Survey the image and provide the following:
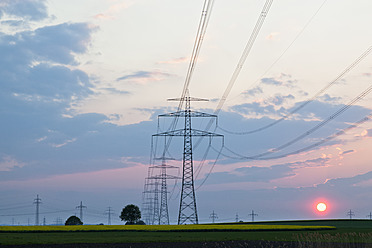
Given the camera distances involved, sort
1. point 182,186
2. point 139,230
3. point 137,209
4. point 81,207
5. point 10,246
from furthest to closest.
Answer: point 81,207
point 137,209
point 139,230
point 182,186
point 10,246

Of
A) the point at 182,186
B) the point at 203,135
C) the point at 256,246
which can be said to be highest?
the point at 203,135

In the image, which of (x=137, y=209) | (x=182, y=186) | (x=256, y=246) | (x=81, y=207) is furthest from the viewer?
(x=81, y=207)

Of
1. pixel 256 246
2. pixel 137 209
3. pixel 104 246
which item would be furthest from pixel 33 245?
pixel 137 209

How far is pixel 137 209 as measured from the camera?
12394cm

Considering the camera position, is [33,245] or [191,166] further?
[191,166]

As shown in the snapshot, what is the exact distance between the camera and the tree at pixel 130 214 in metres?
123

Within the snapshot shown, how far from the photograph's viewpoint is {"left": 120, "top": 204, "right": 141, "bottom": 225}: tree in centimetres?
12262

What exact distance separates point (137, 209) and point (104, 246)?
84046 millimetres

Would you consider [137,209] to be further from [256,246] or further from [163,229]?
[256,246]

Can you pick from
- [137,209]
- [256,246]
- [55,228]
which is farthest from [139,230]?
[137,209]

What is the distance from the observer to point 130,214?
12325 centimetres

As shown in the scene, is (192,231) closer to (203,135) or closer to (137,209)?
(203,135)

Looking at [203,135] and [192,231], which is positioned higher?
[203,135]

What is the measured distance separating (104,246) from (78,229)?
1305 inches
